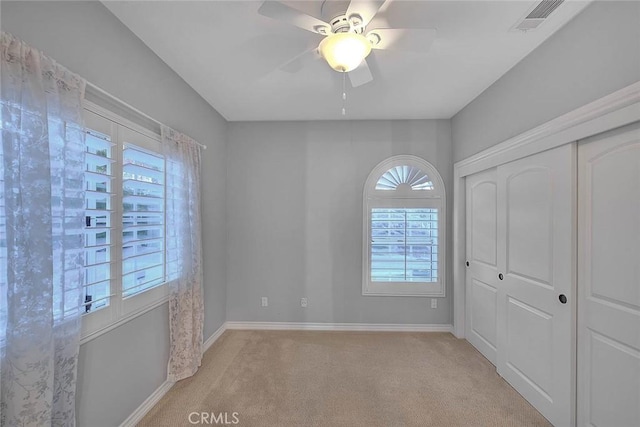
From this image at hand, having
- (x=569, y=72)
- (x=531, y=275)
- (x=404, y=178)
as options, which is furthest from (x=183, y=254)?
(x=569, y=72)

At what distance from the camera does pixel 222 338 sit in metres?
3.14

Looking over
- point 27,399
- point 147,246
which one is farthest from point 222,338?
point 27,399

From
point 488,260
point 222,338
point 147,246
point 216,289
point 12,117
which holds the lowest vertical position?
point 222,338

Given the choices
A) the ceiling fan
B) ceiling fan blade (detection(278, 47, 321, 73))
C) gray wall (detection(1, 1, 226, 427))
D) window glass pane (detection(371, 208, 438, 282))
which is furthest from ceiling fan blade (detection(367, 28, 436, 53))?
window glass pane (detection(371, 208, 438, 282))

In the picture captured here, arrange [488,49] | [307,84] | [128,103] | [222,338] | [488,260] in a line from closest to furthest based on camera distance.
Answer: [128,103] → [488,49] → [307,84] → [488,260] → [222,338]

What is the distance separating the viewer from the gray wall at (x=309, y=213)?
3346 millimetres

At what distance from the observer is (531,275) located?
2.02 metres

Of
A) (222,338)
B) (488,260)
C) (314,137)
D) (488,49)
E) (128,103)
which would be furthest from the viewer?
(314,137)

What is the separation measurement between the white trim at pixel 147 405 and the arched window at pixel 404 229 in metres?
2.24

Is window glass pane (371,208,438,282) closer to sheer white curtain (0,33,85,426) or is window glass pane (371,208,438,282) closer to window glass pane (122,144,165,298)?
window glass pane (122,144,165,298)

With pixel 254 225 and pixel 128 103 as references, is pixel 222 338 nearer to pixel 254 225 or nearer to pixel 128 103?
pixel 254 225

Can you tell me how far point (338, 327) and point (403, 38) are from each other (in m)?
3.11

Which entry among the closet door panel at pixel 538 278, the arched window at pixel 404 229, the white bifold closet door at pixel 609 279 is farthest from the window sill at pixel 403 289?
the white bifold closet door at pixel 609 279

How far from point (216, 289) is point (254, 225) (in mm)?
904
